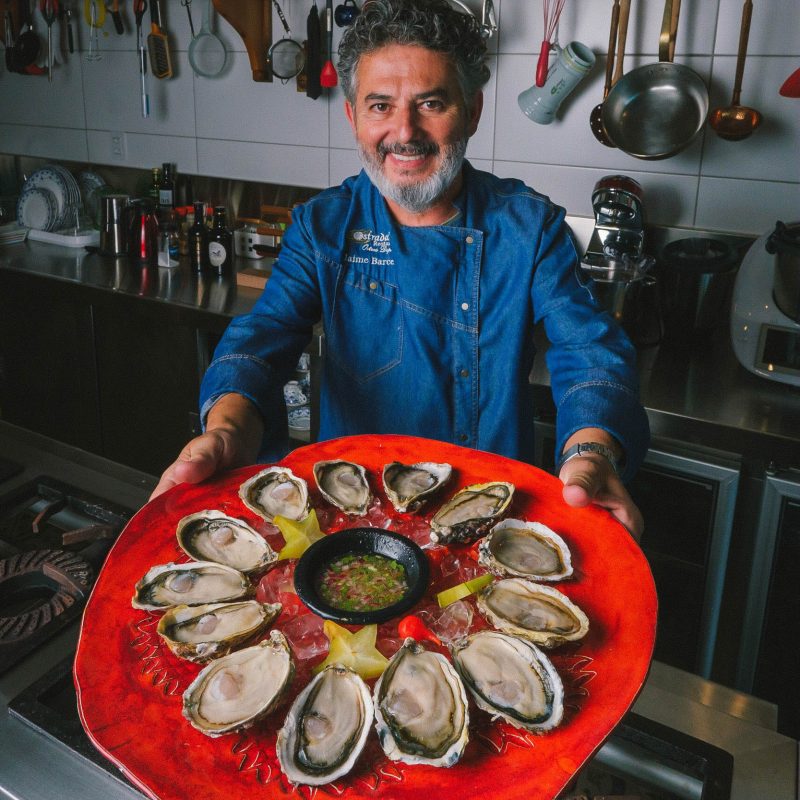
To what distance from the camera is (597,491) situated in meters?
0.98

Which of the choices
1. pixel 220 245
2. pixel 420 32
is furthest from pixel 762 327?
pixel 220 245

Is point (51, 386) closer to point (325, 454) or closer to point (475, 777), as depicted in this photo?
point (325, 454)

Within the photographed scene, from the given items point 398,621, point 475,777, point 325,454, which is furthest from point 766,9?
point 475,777

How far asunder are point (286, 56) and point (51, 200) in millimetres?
1281

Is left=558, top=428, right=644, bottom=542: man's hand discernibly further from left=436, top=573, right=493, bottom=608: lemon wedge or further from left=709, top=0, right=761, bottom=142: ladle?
left=709, top=0, right=761, bottom=142: ladle

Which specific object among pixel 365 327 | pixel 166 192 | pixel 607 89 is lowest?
pixel 365 327

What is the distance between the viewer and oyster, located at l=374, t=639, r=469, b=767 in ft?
2.13

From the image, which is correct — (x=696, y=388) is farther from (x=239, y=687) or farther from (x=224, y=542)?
(x=239, y=687)

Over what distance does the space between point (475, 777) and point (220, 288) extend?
91.5 inches

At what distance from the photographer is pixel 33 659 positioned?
90 centimetres

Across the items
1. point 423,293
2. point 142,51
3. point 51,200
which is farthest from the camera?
point 51,200

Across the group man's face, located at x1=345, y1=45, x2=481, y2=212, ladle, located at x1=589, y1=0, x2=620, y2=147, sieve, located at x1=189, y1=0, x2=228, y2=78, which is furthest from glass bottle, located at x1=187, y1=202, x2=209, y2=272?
man's face, located at x1=345, y1=45, x2=481, y2=212

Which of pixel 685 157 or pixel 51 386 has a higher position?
pixel 685 157

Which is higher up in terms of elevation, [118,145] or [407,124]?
[407,124]
